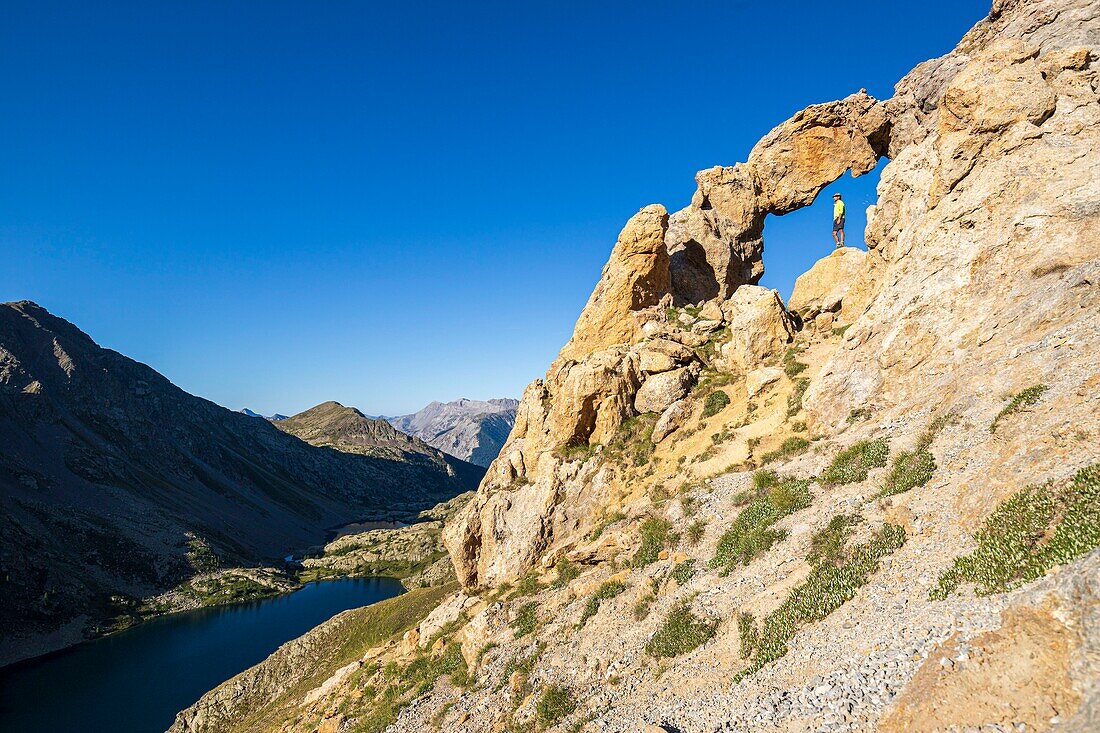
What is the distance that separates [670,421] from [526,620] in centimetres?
1491

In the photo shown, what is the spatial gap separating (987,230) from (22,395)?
229 meters

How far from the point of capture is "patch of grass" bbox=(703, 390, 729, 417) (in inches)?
1204

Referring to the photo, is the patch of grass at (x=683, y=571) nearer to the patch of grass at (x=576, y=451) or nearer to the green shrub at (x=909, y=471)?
the green shrub at (x=909, y=471)

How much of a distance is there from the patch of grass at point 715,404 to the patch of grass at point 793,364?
388cm

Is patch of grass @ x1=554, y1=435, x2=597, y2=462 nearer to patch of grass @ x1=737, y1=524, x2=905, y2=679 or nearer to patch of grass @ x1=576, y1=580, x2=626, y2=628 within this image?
patch of grass @ x1=576, y1=580, x2=626, y2=628

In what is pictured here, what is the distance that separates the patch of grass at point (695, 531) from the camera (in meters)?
21.4

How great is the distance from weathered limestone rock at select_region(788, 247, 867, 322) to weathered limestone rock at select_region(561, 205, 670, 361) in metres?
11.0

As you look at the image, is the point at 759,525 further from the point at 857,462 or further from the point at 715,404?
the point at 715,404

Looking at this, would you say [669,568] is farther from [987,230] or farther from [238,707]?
[238,707]

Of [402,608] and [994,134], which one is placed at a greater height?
[994,134]

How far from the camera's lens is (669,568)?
20.8 m

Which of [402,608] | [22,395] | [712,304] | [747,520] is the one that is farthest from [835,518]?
[22,395]

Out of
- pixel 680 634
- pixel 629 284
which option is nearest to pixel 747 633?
pixel 680 634

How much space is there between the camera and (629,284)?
39.9 metres
